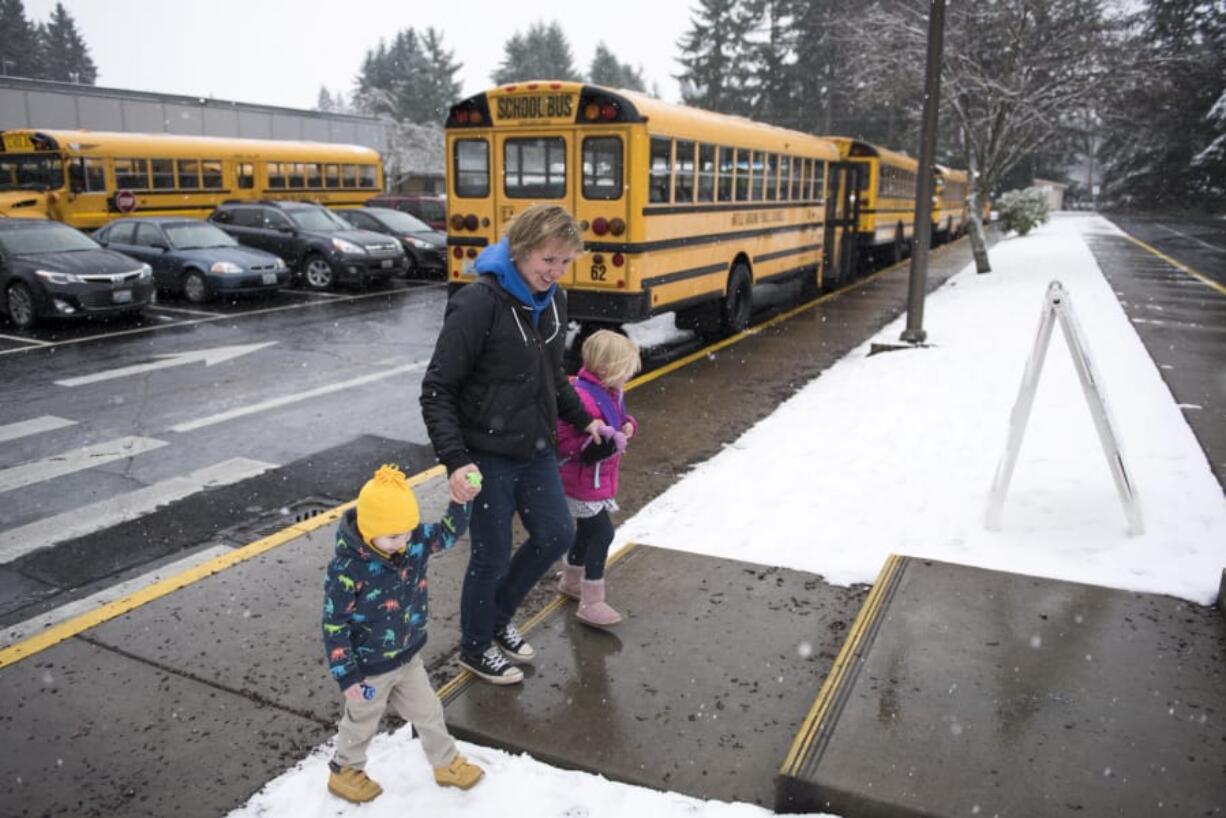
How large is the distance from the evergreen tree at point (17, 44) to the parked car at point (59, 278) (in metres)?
74.7

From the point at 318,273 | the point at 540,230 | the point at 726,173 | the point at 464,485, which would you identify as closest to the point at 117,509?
the point at 464,485

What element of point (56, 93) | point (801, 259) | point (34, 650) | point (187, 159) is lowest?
point (34, 650)

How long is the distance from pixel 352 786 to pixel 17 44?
3643 inches

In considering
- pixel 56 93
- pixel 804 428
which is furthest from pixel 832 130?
pixel 804 428

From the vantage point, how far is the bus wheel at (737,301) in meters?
12.3

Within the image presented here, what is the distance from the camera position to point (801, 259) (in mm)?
15156

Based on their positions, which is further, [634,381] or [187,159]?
[187,159]

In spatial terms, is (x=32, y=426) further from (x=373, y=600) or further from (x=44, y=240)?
(x=44, y=240)

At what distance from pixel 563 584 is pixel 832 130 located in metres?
65.3

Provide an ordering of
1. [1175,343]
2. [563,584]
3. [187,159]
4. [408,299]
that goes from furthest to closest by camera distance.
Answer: [187,159], [408,299], [1175,343], [563,584]

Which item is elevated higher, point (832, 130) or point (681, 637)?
point (832, 130)

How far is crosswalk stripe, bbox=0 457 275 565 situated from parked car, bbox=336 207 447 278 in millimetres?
13033

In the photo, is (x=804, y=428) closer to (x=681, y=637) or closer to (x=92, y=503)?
(x=681, y=637)

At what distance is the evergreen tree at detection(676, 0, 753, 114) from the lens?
2630 inches
